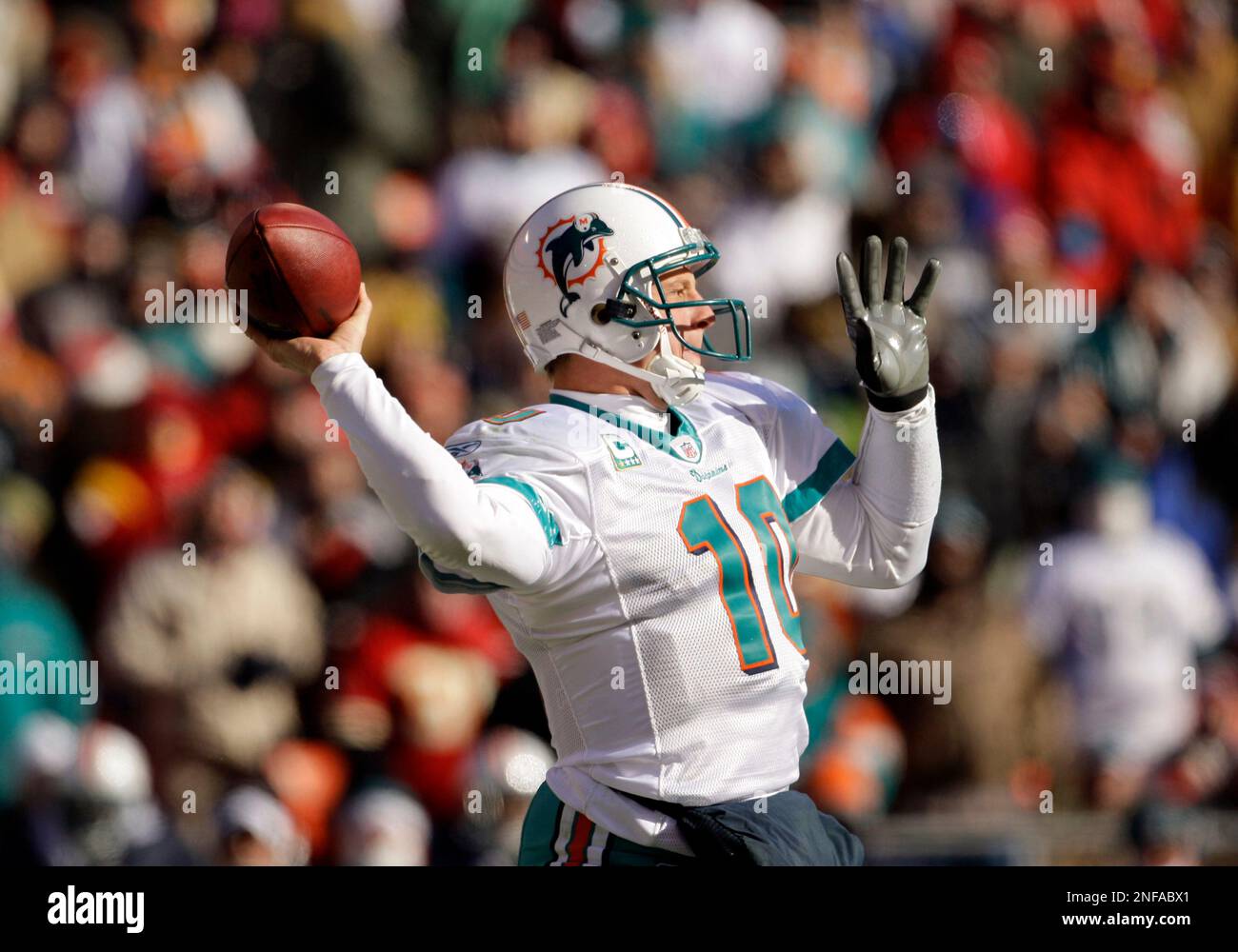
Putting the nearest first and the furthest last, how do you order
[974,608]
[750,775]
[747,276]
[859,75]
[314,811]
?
[750,775]
[314,811]
[974,608]
[747,276]
[859,75]

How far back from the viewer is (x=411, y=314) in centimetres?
671

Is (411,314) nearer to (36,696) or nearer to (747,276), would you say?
(747,276)

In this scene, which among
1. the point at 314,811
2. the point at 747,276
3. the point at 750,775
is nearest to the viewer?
the point at 750,775

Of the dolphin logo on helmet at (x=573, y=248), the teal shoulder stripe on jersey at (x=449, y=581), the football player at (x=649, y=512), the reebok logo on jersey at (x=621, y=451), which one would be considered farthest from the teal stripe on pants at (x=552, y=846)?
the dolphin logo on helmet at (x=573, y=248)

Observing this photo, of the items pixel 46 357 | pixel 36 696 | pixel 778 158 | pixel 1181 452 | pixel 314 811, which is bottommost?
pixel 314 811

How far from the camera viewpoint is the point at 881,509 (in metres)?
3.89

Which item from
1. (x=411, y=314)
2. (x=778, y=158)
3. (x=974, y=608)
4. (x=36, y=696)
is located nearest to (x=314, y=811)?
(x=36, y=696)

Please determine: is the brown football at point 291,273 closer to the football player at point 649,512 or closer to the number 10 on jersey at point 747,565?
the football player at point 649,512

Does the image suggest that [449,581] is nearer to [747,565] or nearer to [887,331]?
[747,565]

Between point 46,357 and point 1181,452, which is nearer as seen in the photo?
point 46,357

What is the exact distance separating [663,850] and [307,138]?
4.19 metres

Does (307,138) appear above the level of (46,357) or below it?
above

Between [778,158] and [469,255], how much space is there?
48.3 inches

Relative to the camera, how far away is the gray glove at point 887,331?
12.3 ft
